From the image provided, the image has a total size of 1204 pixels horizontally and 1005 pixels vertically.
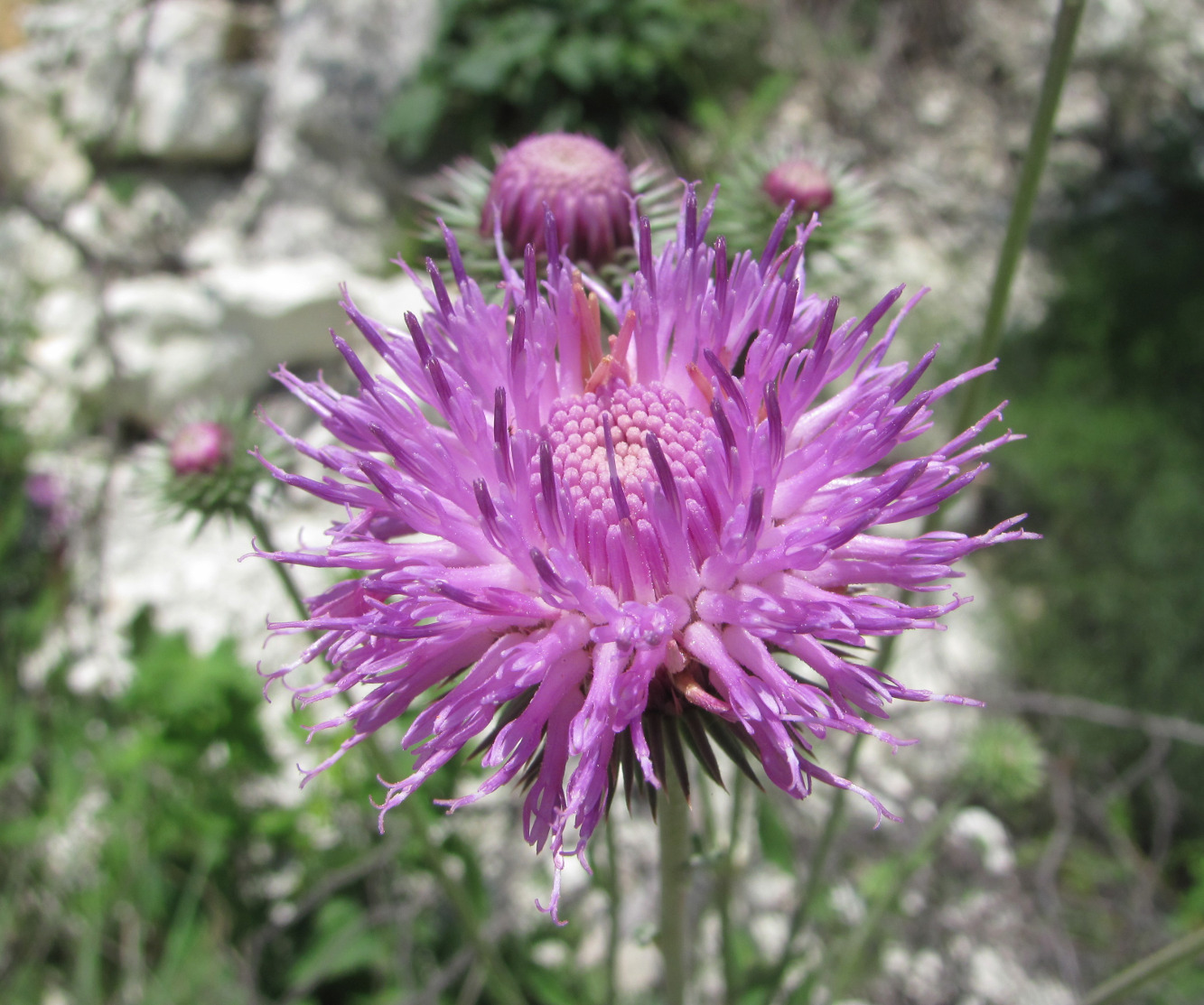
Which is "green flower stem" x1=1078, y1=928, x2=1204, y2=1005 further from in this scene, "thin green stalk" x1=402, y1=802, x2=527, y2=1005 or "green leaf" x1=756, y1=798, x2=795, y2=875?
"thin green stalk" x1=402, y1=802, x2=527, y2=1005

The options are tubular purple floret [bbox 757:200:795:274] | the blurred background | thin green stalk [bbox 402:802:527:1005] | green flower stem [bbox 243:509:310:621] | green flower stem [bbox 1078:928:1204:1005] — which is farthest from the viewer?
the blurred background

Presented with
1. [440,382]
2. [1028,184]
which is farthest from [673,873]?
[1028,184]

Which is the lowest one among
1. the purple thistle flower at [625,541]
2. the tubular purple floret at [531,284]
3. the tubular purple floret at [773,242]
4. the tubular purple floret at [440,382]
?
the purple thistle flower at [625,541]

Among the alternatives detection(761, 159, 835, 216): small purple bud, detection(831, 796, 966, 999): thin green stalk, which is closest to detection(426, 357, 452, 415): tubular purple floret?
detection(761, 159, 835, 216): small purple bud

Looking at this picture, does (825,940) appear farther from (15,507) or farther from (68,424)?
(68,424)

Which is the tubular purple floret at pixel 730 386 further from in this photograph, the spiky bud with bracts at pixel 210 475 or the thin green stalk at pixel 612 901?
the spiky bud with bracts at pixel 210 475

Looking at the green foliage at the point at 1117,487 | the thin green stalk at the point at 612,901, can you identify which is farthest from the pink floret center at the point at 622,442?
the green foliage at the point at 1117,487
